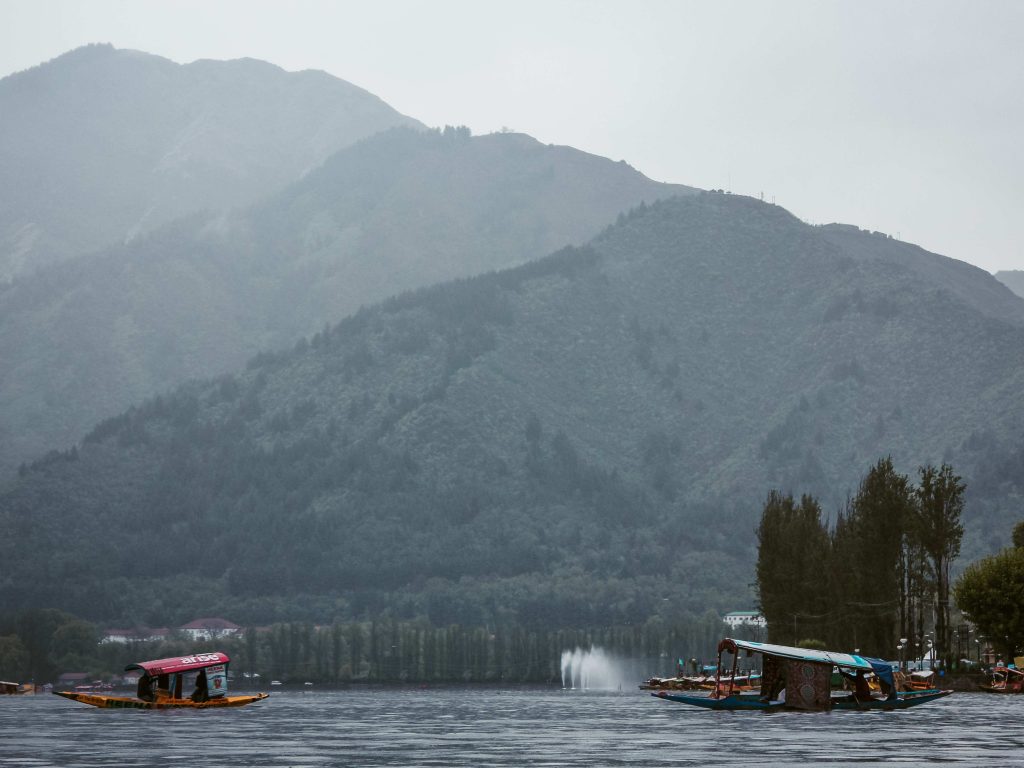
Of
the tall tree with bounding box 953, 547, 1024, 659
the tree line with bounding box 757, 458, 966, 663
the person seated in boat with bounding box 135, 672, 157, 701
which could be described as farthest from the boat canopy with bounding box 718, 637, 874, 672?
the tree line with bounding box 757, 458, 966, 663

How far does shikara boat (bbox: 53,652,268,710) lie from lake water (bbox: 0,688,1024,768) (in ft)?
15.2

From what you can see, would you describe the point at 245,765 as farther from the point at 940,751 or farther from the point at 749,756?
the point at 940,751

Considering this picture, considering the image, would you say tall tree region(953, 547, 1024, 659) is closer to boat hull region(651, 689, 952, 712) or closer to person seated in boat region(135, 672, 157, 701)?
boat hull region(651, 689, 952, 712)

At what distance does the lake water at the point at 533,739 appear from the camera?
7644cm

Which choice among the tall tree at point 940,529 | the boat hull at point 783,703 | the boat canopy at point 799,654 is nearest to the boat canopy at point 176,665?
Result: the boat hull at point 783,703

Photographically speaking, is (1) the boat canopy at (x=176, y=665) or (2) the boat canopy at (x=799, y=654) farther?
(1) the boat canopy at (x=176, y=665)

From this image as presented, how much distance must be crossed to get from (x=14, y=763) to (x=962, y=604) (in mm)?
116159

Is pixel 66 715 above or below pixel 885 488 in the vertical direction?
below

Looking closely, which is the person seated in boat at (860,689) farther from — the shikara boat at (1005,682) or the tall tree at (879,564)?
the tall tree at (879,564)

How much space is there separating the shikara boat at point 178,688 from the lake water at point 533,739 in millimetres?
4627

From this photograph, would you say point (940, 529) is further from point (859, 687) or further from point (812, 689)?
point (812, 689)

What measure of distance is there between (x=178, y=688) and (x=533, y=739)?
5873cm

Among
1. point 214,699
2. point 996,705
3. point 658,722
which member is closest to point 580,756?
point 658,722

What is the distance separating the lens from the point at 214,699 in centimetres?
14838
